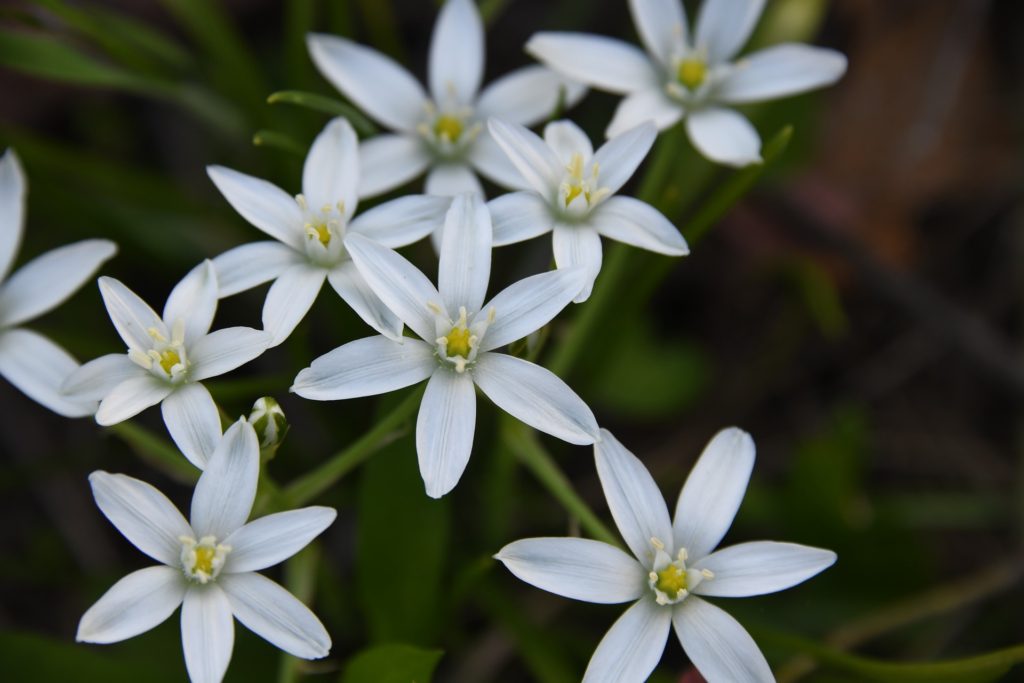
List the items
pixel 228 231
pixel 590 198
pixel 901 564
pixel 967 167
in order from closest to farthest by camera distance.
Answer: pixel 590 198
pixel 901 564
pixel 228 231
pixel 967 167

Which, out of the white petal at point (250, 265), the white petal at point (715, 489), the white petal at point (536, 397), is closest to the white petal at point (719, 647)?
the white petal at point (715, 489)

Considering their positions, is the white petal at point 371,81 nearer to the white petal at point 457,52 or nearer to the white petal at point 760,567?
the white petal at point 457,52

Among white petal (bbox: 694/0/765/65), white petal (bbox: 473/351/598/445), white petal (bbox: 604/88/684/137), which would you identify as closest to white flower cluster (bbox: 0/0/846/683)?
white petal (bbox: 473/351/598/445)

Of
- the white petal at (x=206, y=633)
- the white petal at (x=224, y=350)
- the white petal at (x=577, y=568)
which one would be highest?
the white petal at (x=224, y=350)

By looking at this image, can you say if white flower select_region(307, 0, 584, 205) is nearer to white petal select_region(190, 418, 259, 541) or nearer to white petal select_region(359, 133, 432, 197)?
white petal select_region(359, 133, 432, 197)

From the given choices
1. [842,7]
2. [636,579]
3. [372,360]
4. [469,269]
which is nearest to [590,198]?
[469,269]

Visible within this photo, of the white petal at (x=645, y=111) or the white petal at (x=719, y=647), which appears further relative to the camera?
the white petal at (x=645, y=111)

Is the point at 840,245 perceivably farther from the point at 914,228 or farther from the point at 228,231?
the point at 228,231
